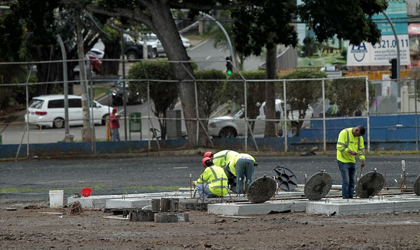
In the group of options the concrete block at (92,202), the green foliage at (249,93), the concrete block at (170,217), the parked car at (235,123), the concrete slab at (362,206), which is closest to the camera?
the concrete block at (170,217)

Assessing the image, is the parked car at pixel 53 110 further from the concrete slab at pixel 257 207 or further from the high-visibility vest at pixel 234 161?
the concrete slab at pixel 257 207

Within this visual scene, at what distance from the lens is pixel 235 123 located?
38750 mm

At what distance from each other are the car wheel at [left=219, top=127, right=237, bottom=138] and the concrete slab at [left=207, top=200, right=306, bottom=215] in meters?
19.5

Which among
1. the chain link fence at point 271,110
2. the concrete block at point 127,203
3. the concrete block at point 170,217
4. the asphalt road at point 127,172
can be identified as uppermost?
the chain link fence at point 271,110

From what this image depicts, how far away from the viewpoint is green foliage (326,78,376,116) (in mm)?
34781

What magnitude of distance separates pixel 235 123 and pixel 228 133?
0.49m

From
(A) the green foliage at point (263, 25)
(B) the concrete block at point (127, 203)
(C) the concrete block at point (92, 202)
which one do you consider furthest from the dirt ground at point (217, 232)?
(A) the green foliage at point (263, 25)

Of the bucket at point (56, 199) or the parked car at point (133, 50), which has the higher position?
the parked car at point (133, 50)

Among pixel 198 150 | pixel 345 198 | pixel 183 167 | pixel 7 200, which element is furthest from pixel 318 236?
pixel 198 150

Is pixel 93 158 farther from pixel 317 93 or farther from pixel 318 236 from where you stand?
pixel 318 236

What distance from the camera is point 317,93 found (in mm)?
36562

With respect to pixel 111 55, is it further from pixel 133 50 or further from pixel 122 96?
pixel 122 96

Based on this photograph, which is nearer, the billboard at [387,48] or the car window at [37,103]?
the car window at [37,103]

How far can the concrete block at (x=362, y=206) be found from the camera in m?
17.8
